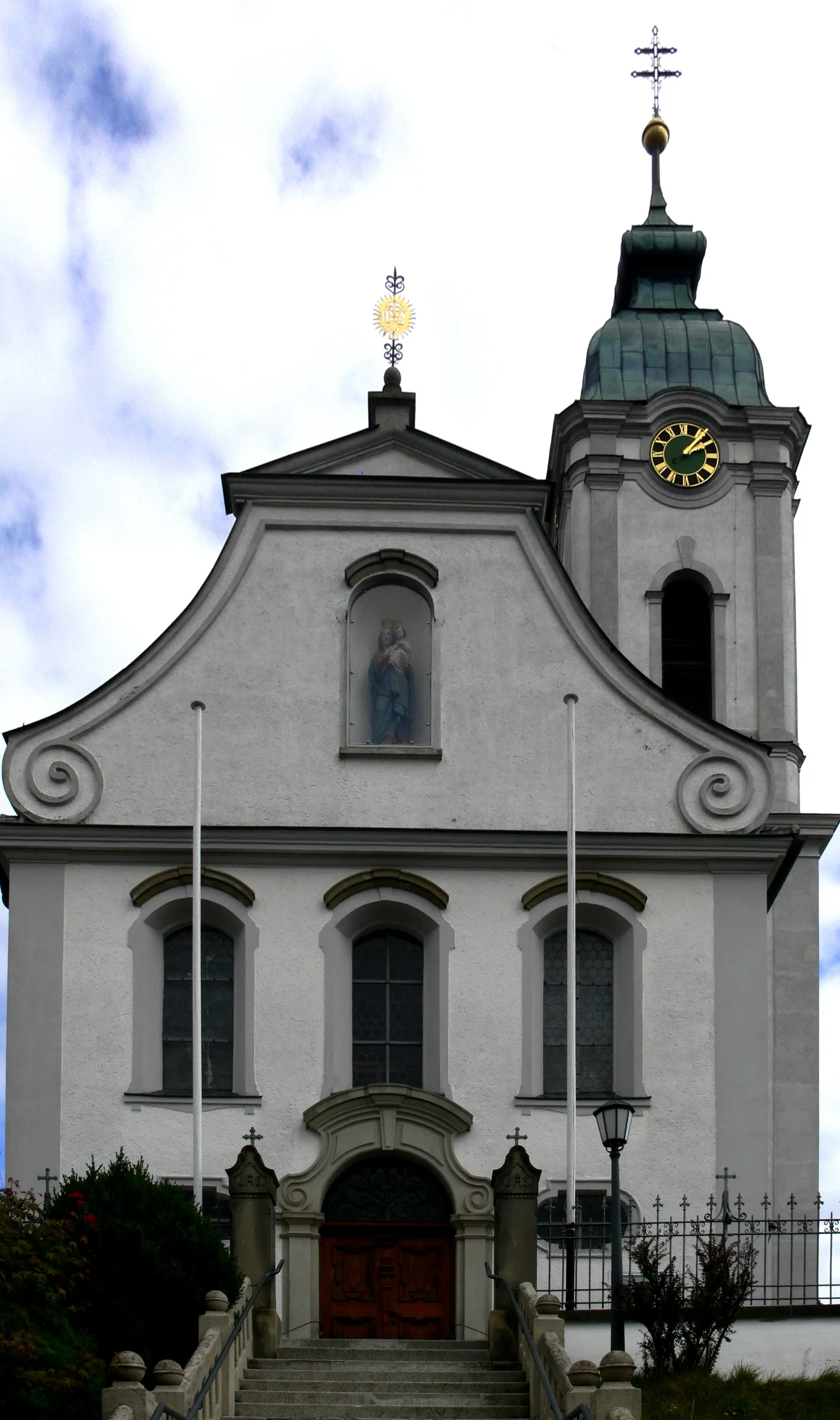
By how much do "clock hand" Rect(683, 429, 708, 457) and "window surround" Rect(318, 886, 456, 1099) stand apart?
1373 centimetres

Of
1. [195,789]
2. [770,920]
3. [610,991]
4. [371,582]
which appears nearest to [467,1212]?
[610,991]

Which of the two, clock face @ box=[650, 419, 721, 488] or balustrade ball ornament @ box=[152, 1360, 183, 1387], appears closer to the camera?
balustrade ball ornament @ box=[152, 1360, 183, 1387]

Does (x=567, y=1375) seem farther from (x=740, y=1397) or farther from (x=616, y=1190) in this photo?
(x=740, y=1397)

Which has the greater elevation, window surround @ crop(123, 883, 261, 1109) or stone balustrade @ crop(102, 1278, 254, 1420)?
window surround @ crop(123, 883, 261, 1109)

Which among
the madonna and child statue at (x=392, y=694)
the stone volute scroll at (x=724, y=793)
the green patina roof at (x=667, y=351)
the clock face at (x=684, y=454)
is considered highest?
the green patina roof at (x=667, y=351)

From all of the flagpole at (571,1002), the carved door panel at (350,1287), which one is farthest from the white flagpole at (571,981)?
the carved door panel at (350,1287)

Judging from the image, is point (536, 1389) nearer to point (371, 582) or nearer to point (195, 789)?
point (195, 789)

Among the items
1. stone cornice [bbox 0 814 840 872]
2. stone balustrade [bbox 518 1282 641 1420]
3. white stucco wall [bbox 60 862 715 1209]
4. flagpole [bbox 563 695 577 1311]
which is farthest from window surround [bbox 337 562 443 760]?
stone balustrade [bbox 518 1282 641 1420]

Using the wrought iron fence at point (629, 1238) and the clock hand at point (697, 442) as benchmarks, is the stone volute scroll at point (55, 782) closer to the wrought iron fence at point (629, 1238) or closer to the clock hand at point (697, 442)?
the wrought iron fence at point (629, 1238)

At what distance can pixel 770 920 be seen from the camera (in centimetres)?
3903

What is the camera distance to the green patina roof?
41.7m

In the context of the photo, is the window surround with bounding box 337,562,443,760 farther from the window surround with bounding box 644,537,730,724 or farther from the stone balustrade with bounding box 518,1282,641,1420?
the window surround with bounding box 644,537,730,724

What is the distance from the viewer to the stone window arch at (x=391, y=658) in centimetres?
3005

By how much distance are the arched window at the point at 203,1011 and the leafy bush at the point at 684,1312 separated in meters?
6.36
